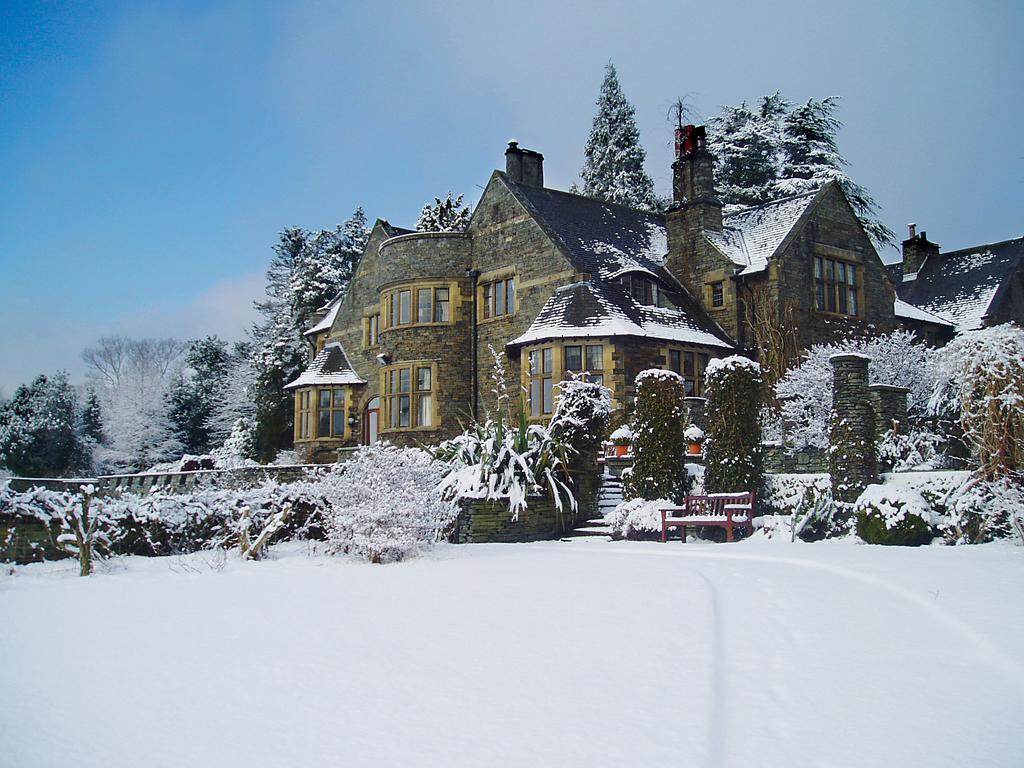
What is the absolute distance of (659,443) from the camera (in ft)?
53.0

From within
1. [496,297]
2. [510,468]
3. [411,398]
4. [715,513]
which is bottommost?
[715,513]

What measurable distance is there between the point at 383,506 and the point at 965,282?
28.0m

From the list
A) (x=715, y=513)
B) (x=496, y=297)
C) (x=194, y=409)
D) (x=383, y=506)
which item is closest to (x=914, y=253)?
(x=496, y=297)

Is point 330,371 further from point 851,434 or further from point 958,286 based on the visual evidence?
point 958,286

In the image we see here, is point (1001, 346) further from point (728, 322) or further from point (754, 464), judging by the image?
point (728, 322)

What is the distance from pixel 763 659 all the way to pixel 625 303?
60.3ft

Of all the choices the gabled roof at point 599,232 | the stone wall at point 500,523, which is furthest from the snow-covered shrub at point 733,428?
the gabled roof at point 599,232

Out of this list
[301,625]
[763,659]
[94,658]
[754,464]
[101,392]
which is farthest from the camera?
[101,392]

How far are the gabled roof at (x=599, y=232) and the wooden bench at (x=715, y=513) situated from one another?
32.6 feet

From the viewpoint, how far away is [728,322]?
2586 centimetres

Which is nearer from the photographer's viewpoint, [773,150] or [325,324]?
[325,324]

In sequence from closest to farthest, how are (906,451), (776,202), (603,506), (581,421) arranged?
(906,451)
(581,421)
(603,506)
(776,202)

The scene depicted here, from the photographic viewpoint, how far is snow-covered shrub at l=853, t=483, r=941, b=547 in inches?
518

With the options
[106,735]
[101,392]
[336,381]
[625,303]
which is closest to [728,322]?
[625,303]
